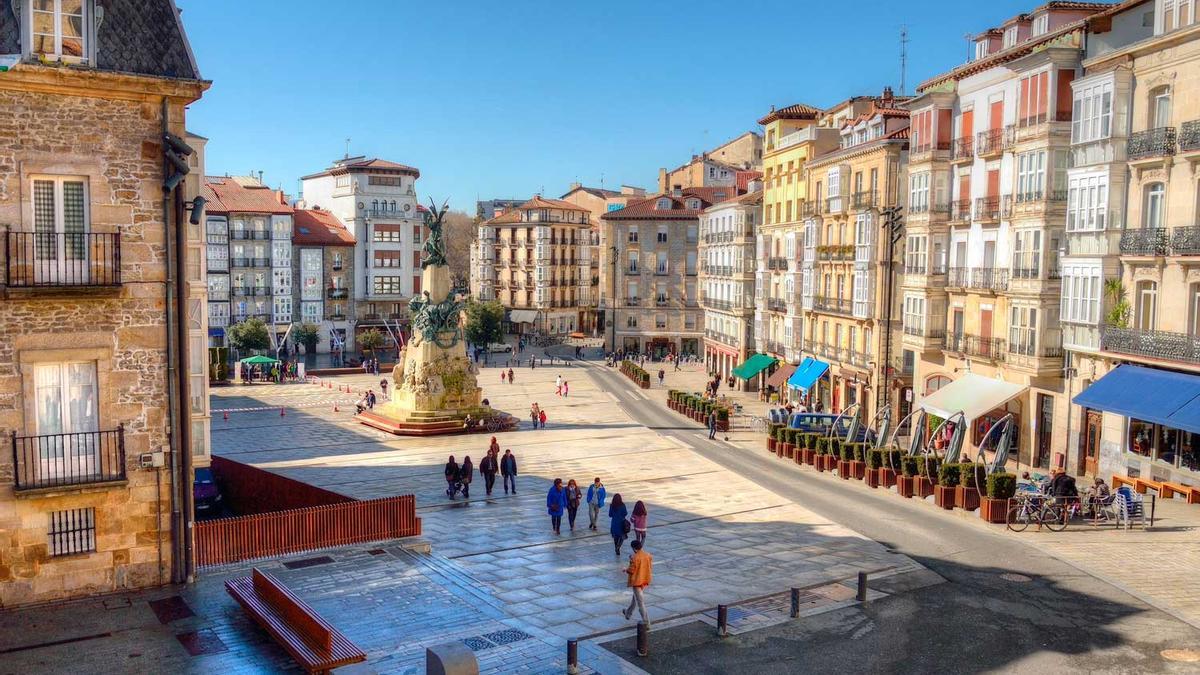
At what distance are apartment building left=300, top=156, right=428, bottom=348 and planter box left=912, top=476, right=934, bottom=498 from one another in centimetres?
6680

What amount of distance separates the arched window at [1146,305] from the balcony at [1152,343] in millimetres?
365

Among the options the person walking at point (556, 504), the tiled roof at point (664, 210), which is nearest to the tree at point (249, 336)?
the tiled roof at point (664, 210)

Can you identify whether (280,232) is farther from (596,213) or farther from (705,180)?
(596,213)

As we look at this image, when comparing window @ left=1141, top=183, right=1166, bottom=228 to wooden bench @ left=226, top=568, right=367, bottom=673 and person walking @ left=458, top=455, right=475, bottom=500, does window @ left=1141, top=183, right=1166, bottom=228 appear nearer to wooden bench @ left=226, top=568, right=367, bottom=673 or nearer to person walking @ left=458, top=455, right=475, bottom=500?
person walking @ left=458, top=455, right=475, bottom=500

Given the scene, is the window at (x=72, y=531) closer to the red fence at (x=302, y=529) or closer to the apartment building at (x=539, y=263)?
the red fence at (x=302, y=529)

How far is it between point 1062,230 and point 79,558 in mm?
30922

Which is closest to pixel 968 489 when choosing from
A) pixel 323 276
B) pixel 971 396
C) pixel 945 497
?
pixel 945 497

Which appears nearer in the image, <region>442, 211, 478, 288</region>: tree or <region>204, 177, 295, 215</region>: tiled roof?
<region>204, 177, 295, 215</region>: tiled roof

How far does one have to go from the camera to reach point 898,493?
30031 mm

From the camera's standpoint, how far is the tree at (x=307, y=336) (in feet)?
281

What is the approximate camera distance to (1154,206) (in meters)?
29.5

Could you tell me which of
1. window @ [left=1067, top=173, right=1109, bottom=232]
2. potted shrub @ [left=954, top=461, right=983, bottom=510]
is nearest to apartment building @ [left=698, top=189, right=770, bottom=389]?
window @ [left=1067, top=173, right=1109, bottom=232]

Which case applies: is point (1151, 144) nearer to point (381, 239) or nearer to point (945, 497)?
point (945, 497)

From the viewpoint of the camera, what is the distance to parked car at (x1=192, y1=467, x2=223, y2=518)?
89.8ft
